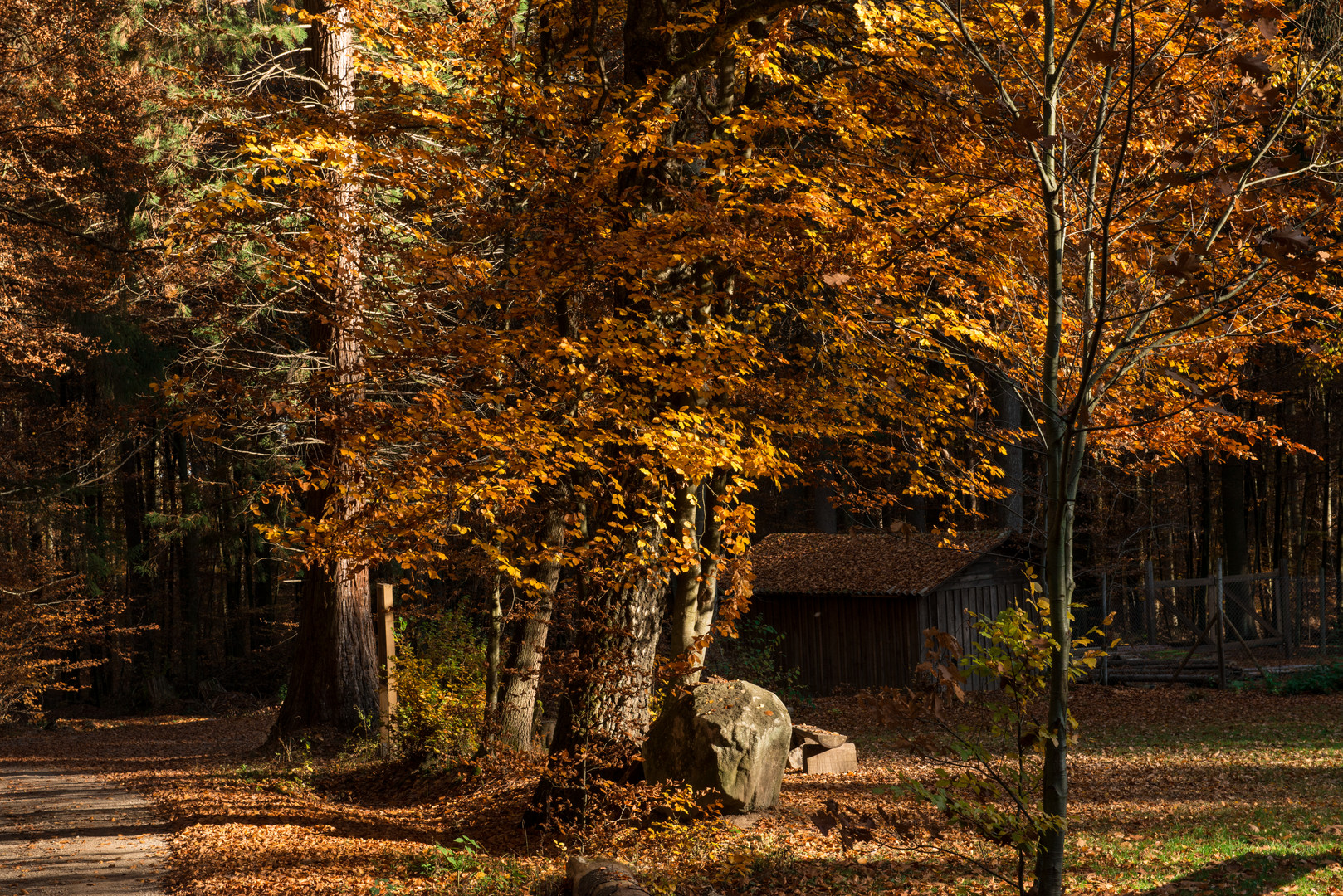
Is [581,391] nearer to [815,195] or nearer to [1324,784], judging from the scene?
[815,195]

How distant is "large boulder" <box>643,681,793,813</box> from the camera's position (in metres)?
8.57

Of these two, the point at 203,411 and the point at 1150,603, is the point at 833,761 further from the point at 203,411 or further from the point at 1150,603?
the point at 1150,603

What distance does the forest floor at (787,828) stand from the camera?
691cm

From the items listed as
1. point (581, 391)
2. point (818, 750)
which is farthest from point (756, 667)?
point (581, 391)

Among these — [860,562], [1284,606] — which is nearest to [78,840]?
[860,562]

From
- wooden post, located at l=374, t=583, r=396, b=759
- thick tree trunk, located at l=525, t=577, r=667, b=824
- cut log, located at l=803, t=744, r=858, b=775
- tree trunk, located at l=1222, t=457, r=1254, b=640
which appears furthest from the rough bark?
tree trunk, located at l=1222, t=457, r=1254, b=640

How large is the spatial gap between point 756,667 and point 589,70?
1149cm

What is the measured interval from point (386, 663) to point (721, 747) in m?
A: 4.90

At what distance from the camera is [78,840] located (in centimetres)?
909

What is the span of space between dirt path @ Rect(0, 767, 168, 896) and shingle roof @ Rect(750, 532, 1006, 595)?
427 inches

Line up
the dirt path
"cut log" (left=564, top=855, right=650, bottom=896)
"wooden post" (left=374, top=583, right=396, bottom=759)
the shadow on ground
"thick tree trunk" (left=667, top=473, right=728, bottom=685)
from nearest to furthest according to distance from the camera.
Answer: "cut log" (left=564, top=855, right=650, bottom=896) < the shadow on ground < the dirt path < "thick tree trunk" (left=667, top=473, right=728, bottom=685) < "wooden post" (left=374, top=583, right=396, bottom=759)

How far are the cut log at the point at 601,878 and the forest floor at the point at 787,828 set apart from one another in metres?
0.22

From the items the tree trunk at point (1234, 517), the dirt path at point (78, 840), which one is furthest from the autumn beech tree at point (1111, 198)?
the tree trunk at point (1234, 517)

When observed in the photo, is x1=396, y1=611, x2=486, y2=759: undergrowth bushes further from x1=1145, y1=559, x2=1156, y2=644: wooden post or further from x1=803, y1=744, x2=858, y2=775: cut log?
x1=1145, y1=559, x2=1156, y2=644: wooden post
